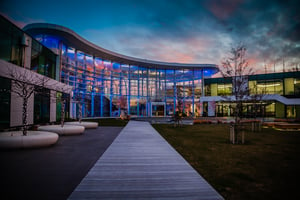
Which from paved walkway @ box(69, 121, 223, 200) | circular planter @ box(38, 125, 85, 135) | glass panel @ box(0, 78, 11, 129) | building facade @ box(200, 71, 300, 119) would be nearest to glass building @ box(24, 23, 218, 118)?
building facade @ box(200, 71, 300, 119)

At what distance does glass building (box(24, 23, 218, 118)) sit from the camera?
25859 mm

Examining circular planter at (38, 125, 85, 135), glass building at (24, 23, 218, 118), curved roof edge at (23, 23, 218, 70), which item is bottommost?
circular planter at (38, 125, 85, 135)

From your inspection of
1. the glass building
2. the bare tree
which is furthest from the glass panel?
the glass building

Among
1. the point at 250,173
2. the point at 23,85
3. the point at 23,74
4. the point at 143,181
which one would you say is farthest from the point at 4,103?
the point at 250,173

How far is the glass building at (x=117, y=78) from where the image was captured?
25.9 meters

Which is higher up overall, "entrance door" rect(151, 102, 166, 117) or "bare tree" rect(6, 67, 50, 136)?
"bare tree" rect(6, 67, 50, 136)

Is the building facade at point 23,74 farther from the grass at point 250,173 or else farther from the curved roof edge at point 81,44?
the grass at point 250,173

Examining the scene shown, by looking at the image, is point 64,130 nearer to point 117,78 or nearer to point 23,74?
point 23,74

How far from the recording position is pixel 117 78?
36.4 metres

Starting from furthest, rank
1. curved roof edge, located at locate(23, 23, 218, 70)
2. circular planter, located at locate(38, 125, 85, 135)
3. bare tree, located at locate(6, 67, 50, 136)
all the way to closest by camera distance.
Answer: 1. curved roof edge, located at locate(23, 23, 218, 70)
2. circular planter, located at locate(38, 125, 85, 135)
3. bare tree, located at locate(6, 67, 50, 136)

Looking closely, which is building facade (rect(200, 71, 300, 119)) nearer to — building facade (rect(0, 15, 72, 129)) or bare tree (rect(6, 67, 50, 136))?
building facade (rect(0, 15, 72, 129))

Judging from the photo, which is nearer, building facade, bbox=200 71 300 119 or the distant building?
the distant building

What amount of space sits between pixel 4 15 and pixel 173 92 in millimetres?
32970

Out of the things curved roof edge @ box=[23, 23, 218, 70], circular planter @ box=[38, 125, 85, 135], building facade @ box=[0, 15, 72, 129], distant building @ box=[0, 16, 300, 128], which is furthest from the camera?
curved roof edge @ box=[23, 23, 218, 70]
